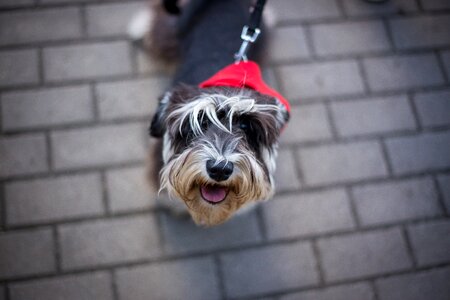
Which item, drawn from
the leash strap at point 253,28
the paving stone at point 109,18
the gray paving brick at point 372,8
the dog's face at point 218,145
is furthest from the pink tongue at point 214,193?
the gray paving brick at point 372,8

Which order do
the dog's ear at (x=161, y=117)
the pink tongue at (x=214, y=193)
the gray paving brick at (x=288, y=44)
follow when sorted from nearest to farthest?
the pink tongue at (x=214, y=193) → the dog's ear at (x=161, y=117) → the gray paving brick at (x=288, y=44)

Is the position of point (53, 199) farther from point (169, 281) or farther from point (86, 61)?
point (86, 61)

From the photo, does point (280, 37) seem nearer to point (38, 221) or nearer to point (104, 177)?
point (104, 177)

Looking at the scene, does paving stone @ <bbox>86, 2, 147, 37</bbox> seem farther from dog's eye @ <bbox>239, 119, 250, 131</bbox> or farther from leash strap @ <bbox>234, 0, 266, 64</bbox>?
dog's eye @ <bbox>239, 119, 250, 131</bbox>

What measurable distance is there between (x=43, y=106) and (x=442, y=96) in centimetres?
346

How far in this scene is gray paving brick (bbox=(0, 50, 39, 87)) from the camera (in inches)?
138

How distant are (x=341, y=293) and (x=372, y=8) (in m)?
2.63

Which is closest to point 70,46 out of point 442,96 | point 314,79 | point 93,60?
point 93,60

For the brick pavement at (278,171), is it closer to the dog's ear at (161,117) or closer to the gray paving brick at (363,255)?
the gray paving brick at (363,255)

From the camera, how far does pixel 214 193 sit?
242cm

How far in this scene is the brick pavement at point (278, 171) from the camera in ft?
10.3

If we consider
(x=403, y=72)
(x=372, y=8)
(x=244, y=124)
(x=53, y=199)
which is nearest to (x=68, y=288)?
(x=53, y=199)

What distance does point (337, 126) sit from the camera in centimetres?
361

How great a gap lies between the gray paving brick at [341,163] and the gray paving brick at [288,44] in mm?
877
